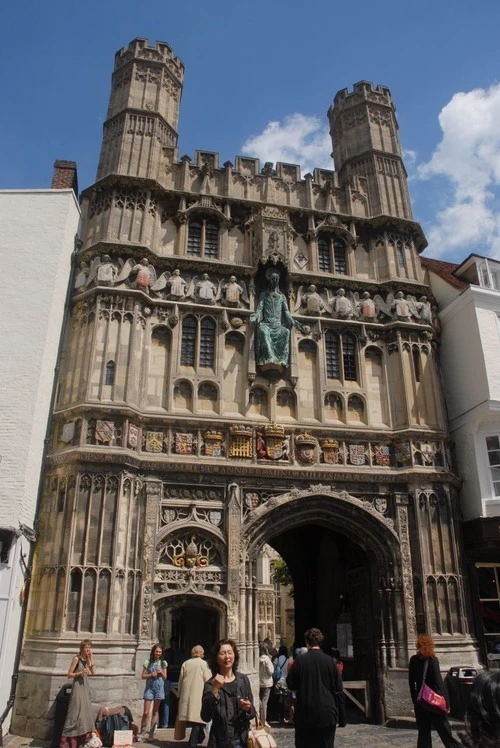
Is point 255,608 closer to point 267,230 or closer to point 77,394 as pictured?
point 77,394

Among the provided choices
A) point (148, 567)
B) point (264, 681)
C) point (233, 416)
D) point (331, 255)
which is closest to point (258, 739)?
point (264, 681)

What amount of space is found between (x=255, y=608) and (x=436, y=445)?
24.5 feet

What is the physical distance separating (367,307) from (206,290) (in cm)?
565

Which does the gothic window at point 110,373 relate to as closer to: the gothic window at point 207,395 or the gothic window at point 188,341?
the gothic window at point 188,341

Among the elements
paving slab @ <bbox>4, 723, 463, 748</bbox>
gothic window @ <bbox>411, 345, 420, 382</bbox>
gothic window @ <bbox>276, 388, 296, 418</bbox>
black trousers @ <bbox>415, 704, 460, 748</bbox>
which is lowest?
paving slab @ <bbox>4, 723, 463, 748</bbox>

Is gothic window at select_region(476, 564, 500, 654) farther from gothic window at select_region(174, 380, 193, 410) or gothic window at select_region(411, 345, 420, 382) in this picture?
gothic window at select_region(174, 380, 193, 410)

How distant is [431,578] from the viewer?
56.8 ft

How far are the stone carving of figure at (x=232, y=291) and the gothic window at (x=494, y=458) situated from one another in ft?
30.0

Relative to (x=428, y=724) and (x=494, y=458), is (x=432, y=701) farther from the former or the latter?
(x=494, y=458)

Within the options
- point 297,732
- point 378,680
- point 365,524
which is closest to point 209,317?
point 365,524

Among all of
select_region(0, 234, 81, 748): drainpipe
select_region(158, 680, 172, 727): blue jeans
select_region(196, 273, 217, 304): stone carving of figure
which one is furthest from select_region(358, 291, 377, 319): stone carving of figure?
select_region(158, 680, 172, 727): blue jeans

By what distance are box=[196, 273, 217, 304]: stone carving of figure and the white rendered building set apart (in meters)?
8.22

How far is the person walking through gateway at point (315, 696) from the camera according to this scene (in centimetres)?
688

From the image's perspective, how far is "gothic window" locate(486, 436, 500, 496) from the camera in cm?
1841
